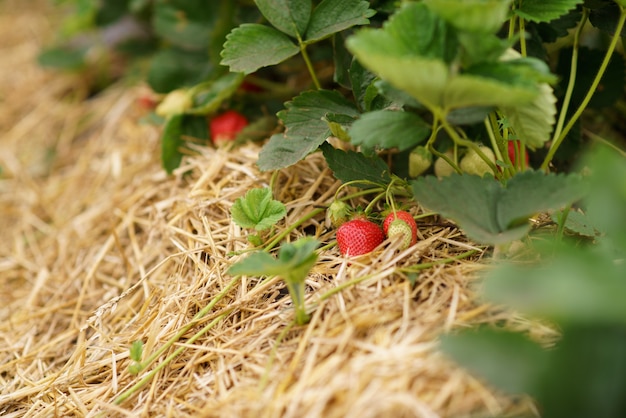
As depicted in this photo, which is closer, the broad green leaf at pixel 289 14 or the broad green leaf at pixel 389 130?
the broad green leaf at pixel 389 130

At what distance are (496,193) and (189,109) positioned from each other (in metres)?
0.85

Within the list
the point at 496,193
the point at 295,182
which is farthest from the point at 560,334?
the point at 295,182

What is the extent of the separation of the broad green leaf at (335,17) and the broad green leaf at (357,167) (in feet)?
0.77

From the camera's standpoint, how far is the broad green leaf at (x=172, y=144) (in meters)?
1.43

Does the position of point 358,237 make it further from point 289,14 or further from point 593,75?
point 593,75

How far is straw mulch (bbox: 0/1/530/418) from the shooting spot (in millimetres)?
797

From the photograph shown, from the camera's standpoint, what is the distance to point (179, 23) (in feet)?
5.48

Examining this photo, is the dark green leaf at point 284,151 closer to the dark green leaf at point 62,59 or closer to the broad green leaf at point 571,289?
the broad green leaf at point 571,289

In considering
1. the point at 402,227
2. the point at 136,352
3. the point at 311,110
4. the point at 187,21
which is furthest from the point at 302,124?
the point at 187,21

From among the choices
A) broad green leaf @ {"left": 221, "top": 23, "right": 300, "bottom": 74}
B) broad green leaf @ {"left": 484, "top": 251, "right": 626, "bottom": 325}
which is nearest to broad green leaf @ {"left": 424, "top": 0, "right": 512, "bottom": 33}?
broad green leaf @ {"left": 484, "top": 251, "right": 626, "bottom": 325}

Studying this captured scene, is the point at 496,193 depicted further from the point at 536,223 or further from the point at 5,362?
the point at 5,362

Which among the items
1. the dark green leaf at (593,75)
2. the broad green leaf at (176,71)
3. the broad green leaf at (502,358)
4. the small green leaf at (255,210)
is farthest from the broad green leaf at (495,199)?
the broad green leaf at (176,71)

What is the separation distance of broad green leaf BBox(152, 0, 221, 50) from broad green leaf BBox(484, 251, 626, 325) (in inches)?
47.9

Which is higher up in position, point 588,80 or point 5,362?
point 588,80
